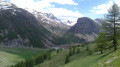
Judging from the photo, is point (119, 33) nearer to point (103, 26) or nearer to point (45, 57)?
point (103, 26)

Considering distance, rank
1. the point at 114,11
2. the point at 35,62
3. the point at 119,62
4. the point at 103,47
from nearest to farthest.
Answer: the point at 119,62
the point at 114,11
the point at 103,47
the point at 35,62

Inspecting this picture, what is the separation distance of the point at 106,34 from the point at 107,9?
25.9 ft

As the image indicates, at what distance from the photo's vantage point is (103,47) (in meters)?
54.8

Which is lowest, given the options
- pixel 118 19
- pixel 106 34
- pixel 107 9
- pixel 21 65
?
pixel 21 65

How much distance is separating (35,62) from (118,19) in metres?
107

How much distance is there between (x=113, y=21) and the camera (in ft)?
153

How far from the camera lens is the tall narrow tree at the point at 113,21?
151ft

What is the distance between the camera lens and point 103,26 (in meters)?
47.5

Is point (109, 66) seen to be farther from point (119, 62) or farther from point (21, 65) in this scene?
point (21, 65)

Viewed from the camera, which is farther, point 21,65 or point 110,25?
point 21,65

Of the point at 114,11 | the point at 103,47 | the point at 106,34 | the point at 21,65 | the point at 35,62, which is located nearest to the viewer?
the point at 114,11

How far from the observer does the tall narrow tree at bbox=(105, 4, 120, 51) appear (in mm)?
45969

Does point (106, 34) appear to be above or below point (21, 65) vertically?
above

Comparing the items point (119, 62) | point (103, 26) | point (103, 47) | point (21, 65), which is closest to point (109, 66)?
point (119, 62)
